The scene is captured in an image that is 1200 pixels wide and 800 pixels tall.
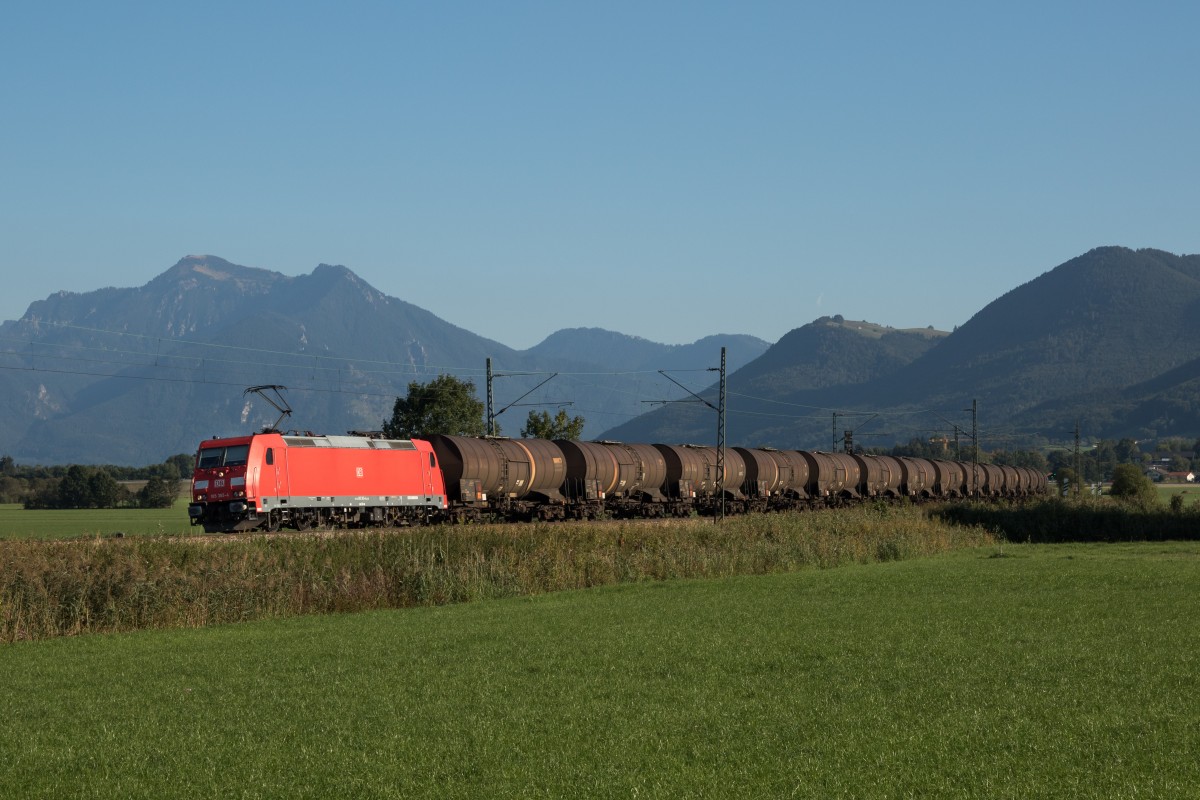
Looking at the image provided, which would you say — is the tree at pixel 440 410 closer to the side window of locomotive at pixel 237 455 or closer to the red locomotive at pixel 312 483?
the red locomotive at pixel 312 483

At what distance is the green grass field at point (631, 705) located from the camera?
14.1 metres

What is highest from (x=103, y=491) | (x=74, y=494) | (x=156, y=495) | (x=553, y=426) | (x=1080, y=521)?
(x=553, y=426)

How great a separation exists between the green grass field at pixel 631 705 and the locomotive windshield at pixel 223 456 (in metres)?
20.8

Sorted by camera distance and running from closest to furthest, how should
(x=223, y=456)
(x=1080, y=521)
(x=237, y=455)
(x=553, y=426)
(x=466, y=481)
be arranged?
(x=237, y=455)
(x=223, y=456)
(x=466, y=481)
(x=1080, y=521)
(x=553, y=426)

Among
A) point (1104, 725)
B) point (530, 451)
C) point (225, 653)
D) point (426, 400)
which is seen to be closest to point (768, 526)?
point (530, 451)

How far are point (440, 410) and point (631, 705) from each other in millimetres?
88984

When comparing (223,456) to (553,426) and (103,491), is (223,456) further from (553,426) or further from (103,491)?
(103,491)

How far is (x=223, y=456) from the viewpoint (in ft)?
164

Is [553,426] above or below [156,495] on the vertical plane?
above

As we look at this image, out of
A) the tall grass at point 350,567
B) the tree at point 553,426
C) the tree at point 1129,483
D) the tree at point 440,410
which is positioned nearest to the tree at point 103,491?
the tree at point 440,410

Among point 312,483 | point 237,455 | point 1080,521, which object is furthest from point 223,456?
point 1080,521

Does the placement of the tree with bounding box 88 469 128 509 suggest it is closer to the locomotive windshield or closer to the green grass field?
the locomotive windshield

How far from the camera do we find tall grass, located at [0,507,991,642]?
29312 millimetres

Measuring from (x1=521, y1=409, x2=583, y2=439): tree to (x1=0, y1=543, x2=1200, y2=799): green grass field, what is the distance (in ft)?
254
